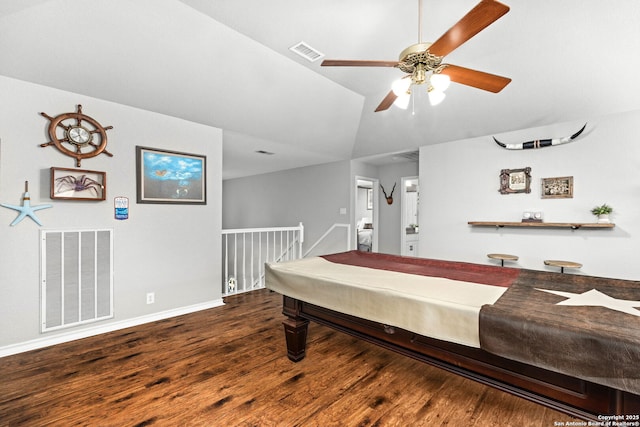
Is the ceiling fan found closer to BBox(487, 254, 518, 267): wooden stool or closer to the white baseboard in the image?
BBox(487, 254, 518, 267): wooden stool

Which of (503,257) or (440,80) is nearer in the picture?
(440,80)

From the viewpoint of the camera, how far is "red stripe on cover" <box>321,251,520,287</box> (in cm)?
189

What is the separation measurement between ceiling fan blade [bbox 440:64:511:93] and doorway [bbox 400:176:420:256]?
417 centimetres

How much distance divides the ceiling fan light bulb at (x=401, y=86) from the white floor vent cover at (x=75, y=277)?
3058 mm

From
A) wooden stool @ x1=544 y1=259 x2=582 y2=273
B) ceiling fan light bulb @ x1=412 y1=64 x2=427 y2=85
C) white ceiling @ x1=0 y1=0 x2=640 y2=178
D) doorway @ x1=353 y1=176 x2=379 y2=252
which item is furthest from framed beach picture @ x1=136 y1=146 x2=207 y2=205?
wooden stool @ x1=544 y1=259 x2=582 y2=273

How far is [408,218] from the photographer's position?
6.37 m

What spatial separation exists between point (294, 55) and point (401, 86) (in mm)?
1573

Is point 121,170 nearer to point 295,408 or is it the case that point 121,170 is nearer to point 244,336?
point 244,336

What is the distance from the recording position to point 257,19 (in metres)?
2.56

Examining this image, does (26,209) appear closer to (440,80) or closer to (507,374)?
(440,80)

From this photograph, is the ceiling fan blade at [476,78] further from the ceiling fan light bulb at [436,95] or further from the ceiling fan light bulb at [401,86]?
the ceiling fan light bulb at [401,86]

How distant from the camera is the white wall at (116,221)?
2500mm

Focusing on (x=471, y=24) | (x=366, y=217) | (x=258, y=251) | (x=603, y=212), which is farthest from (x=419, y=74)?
(x=366, y=217)

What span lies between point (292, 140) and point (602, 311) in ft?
13.8
